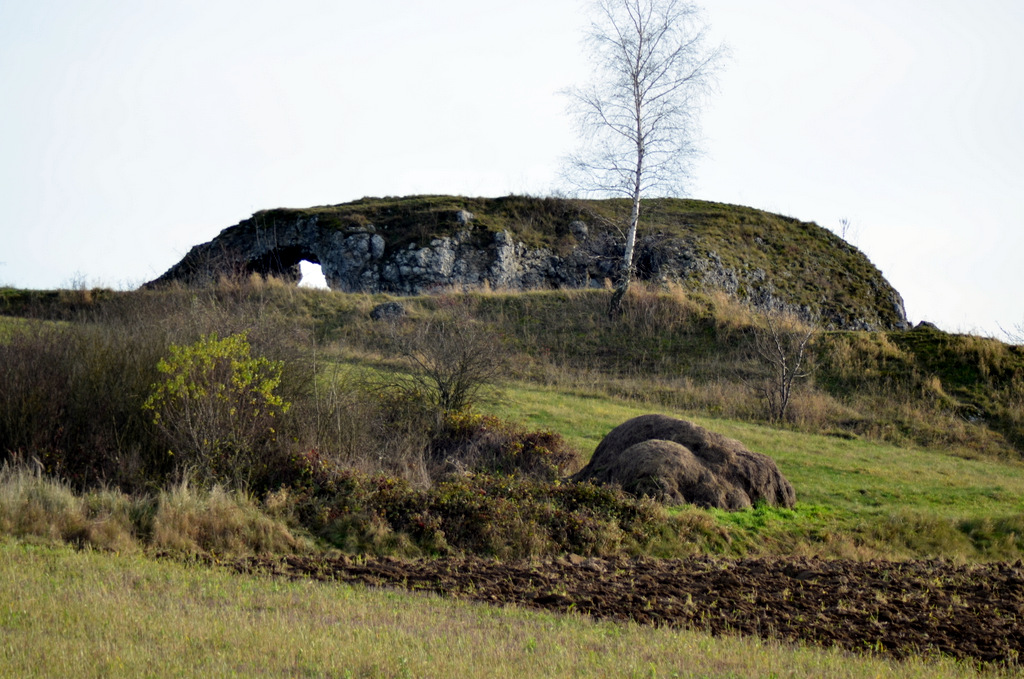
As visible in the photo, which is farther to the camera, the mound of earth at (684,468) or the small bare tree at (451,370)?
the small bare tree at (451,370)

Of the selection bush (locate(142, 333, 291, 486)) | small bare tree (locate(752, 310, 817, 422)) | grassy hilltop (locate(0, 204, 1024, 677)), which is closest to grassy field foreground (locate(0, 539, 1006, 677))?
grassy hilltop (locate(0, 204, 1024, 677))

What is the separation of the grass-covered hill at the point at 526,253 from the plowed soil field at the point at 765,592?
94.6 ft

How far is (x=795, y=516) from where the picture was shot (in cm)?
1500

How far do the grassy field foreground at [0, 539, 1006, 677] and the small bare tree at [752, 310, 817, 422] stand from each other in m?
18.6

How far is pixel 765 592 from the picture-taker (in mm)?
9922

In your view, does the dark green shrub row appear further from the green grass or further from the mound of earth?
the green grass

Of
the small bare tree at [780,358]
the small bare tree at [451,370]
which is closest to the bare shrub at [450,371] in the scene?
the small bare tree at [451,370]

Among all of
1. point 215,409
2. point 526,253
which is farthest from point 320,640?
point 526,253

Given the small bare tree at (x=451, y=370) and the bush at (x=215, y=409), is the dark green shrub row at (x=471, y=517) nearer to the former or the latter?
the bush at (x=215, y=409)

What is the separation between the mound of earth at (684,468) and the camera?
14859 mm

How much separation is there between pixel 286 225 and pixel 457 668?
131ft

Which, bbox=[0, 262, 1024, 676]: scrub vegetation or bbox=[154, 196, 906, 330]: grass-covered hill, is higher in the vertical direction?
bbox=[154, 196, 906, 330]: grass-covered hill

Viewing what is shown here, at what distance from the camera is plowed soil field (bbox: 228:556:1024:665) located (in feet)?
27.4

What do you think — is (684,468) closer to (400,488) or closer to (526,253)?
(400,488)
